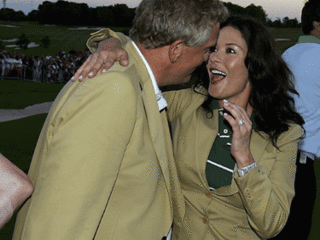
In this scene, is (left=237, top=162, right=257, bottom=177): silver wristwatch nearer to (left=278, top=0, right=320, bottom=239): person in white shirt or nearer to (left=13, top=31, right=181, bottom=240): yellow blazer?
(left=13, top=31, right=181, bottom=240): yellow blazer

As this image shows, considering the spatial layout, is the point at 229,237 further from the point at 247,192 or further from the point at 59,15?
the point at 59,15

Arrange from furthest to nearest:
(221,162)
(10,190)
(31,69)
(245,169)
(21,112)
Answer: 1. (31,69)
2. (21,112)
3. (221,162)
4. (245,169)
5. (10,190)

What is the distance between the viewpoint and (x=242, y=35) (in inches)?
96.0

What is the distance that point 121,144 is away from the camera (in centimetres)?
133

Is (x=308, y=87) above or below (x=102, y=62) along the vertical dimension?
below

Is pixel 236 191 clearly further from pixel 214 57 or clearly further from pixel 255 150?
pixel 214 57

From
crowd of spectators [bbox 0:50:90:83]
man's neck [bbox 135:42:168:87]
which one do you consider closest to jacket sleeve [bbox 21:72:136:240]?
man's neck [bbox 135:42:168:87]

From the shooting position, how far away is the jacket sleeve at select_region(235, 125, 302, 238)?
1.97 meters

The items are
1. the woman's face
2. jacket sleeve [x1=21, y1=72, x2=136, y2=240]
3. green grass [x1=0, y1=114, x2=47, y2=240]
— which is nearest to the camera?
jacket sleeve [x1=21, y1=72, x2=136, y2=240]

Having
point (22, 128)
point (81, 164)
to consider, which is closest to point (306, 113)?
point (81, 164)

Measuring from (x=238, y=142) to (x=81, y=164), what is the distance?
112cm

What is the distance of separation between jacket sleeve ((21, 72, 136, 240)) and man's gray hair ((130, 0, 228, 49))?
0.55 meters

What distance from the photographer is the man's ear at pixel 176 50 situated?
183 cm

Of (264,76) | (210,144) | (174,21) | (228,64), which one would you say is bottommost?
(210,144)
